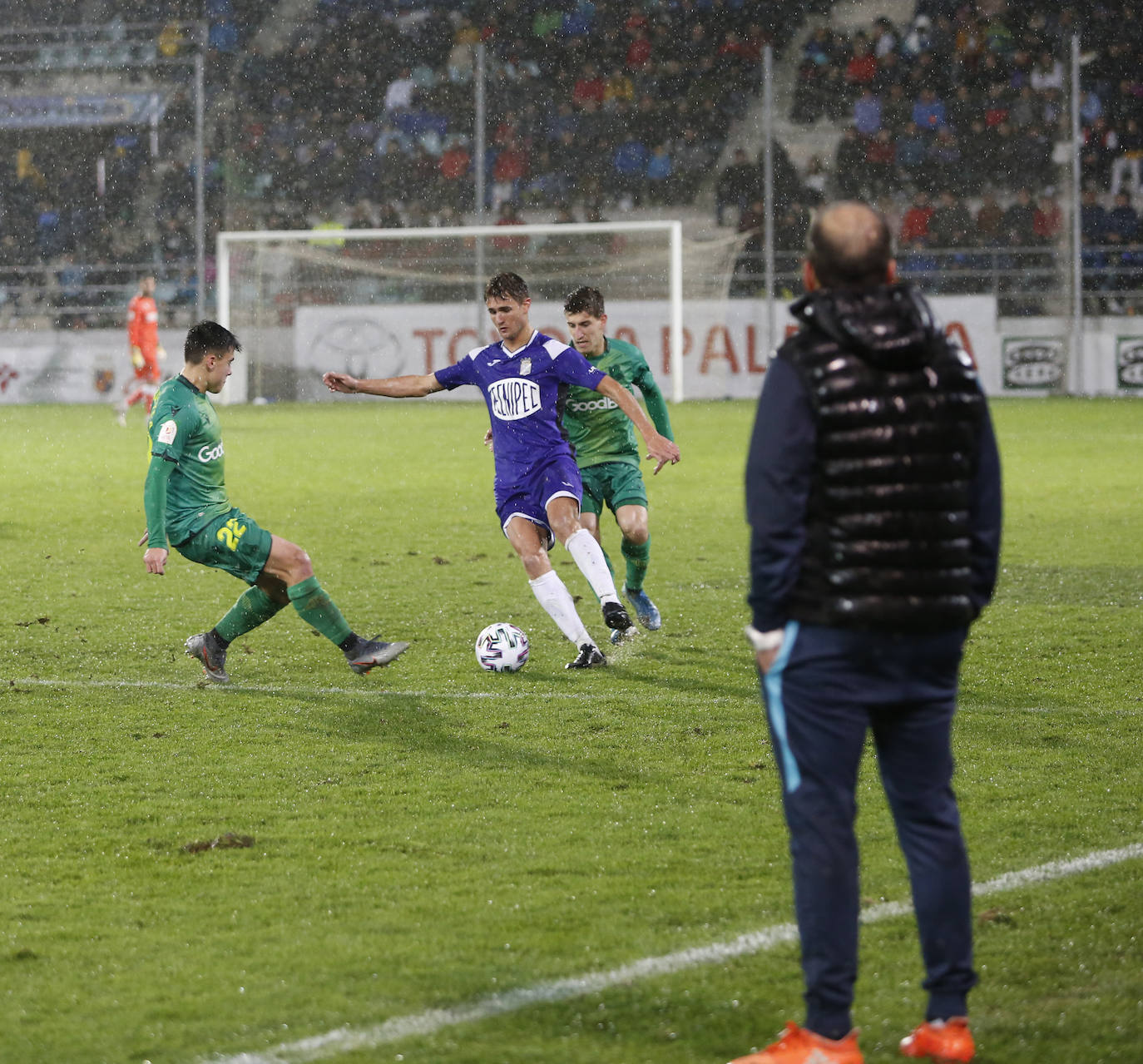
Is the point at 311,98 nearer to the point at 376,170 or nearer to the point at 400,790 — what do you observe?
the point at 376,170

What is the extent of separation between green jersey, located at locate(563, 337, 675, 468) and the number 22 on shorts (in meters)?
2.30

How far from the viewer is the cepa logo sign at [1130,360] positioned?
26.3m

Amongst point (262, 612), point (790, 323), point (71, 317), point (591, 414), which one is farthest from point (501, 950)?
point (71, 317)

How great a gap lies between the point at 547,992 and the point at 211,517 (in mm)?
3808

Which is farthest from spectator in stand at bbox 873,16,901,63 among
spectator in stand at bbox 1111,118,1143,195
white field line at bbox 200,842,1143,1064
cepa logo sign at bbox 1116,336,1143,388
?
white field line at bbox 200,842,1143,1064

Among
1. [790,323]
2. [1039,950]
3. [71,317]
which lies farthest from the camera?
[71,317]

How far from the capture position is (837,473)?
2.83 m

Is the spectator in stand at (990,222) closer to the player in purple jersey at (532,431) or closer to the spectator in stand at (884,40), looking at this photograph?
the spectator in stand at (884,40)

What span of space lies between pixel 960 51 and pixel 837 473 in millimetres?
29593

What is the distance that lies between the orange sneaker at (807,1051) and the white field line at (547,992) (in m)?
0.57

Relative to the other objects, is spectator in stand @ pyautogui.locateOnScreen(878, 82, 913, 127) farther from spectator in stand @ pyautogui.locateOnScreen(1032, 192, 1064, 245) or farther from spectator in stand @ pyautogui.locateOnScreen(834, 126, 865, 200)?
spectator in stand @ pyautogui.locateOnScreen(1032, 192, 1064, 245)

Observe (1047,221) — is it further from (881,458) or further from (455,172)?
(881,458)

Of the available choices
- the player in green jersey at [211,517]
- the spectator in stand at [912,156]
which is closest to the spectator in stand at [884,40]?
the spectator in stand at [912,156]

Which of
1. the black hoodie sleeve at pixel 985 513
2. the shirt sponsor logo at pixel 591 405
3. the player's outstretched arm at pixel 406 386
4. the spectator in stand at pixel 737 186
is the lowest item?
the black hoodie sleeve at pixel 985 513
